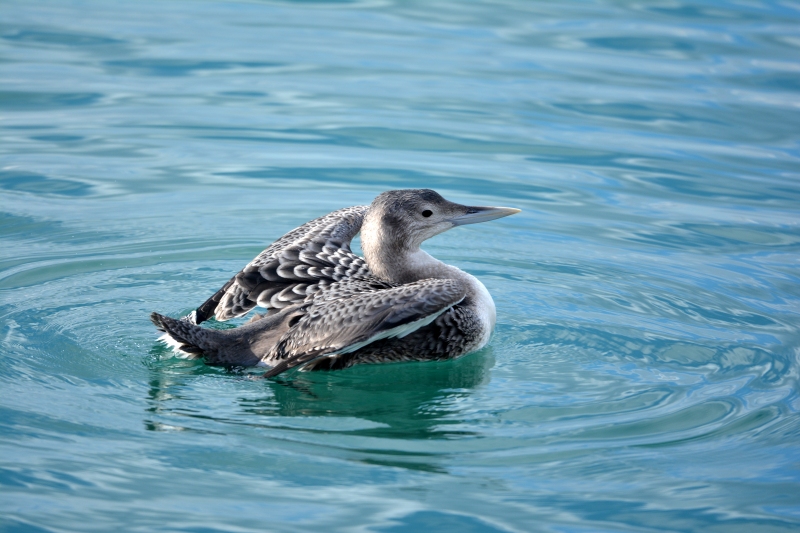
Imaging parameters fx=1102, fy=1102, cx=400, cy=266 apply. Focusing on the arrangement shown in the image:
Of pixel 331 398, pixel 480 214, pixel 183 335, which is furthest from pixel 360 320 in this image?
pixel 480 214

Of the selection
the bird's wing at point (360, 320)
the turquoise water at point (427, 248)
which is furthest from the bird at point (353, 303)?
the turquoise water at point (427, 248)

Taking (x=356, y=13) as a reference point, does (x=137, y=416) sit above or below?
below

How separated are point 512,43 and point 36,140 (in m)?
5.71

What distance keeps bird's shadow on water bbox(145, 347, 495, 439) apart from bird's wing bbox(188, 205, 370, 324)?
1.61 feet

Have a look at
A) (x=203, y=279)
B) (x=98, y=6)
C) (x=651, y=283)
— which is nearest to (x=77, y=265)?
(x=203, y=279)

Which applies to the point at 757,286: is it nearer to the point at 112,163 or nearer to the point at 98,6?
the point at 112,163

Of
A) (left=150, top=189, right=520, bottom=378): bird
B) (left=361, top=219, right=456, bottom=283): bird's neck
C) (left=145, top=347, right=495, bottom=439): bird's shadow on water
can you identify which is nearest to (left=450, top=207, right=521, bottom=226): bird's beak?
(left=150, top=189, right=520, bottom=378): bird

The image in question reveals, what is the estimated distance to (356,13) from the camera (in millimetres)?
14008

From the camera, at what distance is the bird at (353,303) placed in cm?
528

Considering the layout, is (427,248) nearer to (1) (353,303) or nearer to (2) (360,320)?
(1) (353,303)

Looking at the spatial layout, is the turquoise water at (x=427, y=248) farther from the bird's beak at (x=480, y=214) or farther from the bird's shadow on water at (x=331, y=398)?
the bird's beak at (x=480, y=214)

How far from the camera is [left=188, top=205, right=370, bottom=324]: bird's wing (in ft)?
19.6

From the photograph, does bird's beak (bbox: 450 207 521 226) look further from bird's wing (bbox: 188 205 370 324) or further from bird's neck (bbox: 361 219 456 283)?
bird's wing (bbox: 188 205 370 324)

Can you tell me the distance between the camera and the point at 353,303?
537 cm
